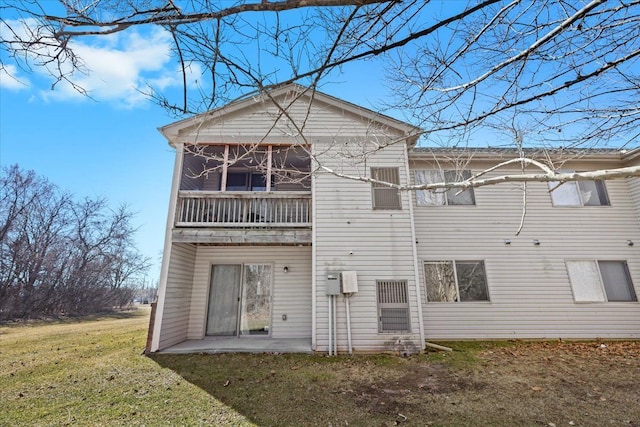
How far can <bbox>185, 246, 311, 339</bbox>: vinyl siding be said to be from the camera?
8453 millimetres

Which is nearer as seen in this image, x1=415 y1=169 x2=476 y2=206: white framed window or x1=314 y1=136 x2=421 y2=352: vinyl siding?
x1=314 y1=136 x2=421 y2=352: vinyl siding

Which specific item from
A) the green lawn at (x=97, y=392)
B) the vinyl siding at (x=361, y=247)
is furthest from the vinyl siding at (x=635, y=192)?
the green lawn at (x=97, y=392)

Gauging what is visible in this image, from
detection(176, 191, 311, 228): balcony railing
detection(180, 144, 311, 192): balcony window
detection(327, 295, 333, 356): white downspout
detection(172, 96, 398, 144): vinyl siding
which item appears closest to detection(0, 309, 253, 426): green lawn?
detection(327, 295, 333, 356): white downspout

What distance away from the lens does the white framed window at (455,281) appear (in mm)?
8508

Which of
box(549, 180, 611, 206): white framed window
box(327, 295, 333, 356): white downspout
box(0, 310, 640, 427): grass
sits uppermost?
box(549, 180, 611, 206): white framed window

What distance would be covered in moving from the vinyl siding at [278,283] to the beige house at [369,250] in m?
0.03

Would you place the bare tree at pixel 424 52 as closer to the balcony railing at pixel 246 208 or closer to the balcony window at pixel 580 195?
the balcony railing at pixel 246 208

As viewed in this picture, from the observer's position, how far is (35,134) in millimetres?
12258

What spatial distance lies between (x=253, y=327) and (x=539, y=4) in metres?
9.03

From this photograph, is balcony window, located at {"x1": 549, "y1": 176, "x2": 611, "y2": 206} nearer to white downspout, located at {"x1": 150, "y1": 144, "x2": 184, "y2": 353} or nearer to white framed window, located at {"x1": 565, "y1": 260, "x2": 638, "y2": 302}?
white framed window, located at {"x1": 565, "y1": 260, "x2": 638, "y2": 302}

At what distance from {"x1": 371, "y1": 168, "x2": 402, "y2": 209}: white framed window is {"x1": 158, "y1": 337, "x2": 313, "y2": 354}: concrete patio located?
434 cm

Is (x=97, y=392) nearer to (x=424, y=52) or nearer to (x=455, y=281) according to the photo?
(x=424, y=52)

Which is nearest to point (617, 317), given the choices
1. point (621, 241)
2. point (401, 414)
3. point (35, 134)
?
point (621, 241)

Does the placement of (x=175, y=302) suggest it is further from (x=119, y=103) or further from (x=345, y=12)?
(x=345, y=12)
